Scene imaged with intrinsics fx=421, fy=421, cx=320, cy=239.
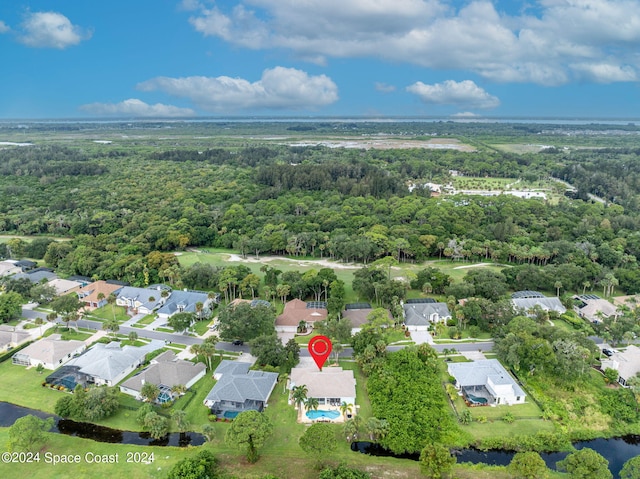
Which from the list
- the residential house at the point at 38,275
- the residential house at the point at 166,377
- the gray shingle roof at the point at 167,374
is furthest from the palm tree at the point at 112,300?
the gray shingle roof at the point at 167,374

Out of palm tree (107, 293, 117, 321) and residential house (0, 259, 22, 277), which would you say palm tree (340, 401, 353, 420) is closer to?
palm tree (107, 293, 117, 321)

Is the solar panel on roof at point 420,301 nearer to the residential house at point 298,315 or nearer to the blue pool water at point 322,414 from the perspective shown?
the residential house at point 298,315

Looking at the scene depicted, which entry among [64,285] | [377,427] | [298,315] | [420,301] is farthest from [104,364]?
[420,301]

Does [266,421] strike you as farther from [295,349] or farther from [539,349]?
[539,349]

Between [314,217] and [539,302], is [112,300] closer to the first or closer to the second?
[314,217]

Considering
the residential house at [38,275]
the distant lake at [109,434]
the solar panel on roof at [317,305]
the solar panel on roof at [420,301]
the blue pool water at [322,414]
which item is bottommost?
the distant lake at [109,434]

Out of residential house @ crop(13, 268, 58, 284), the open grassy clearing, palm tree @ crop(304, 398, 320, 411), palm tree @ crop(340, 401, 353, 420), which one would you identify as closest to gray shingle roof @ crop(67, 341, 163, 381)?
palm tree @ crop(304, 398, 320, 411)
